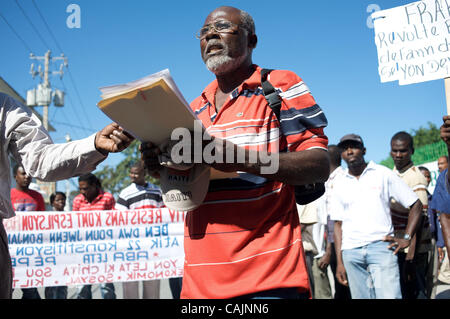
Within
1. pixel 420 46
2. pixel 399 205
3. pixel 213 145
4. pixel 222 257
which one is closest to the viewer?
pixel 213 145

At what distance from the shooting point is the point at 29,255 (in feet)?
21.1

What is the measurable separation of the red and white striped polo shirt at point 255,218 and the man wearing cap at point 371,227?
317cm

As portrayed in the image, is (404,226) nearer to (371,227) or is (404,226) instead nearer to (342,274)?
(371,227)

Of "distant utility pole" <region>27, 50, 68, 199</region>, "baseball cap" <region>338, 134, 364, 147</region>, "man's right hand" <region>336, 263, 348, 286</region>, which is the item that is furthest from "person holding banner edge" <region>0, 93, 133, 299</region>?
"distant utility pole" <region>27, 50, 68, 199</region>

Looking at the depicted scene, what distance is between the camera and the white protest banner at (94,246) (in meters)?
6.42

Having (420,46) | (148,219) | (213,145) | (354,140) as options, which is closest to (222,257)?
(213,145)

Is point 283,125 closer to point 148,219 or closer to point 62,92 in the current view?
point 148,219

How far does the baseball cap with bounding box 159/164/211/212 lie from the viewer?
1773mm

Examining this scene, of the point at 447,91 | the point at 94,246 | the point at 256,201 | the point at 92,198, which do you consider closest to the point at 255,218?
the point at 256,201

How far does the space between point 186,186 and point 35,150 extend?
69cm

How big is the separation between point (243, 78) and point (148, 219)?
4941 millimetres

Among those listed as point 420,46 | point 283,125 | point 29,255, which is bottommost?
point 29,255

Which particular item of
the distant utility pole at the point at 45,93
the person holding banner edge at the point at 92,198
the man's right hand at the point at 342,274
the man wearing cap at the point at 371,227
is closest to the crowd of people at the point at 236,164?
the man wearing cap at the point at 371,227
